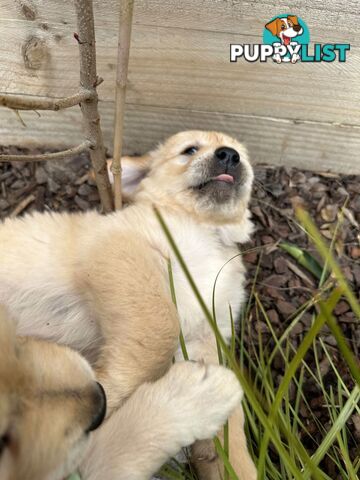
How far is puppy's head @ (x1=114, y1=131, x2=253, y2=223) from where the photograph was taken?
2.27 metres

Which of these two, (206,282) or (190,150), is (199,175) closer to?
(190,150)

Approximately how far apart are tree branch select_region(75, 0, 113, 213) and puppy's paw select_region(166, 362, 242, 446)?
3.12 ft

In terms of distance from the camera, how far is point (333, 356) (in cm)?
228

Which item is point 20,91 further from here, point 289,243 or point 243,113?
point 289,243

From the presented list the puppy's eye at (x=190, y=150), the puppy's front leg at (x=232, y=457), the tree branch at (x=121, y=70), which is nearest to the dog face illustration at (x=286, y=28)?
the puppy's eye at (x=190, y=150)

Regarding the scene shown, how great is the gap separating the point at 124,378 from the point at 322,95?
1.73 metres

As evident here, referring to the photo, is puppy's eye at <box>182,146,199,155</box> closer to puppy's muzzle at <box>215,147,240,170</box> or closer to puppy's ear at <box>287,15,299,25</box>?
puppy's muzzle at <box>215,147,240,170</box>

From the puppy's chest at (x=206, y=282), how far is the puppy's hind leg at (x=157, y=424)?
1.16 feet

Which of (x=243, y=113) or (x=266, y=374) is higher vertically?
(x=243, y=113)

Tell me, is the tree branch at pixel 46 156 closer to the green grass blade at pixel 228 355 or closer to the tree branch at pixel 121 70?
the tree branch at pixel 121 70

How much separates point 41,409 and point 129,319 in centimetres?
57

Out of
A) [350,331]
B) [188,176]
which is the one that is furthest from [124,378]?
[350,331]

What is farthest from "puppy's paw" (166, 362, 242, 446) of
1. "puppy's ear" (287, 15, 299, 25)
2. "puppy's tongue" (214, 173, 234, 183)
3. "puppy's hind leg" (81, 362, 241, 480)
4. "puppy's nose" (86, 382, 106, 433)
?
"puppy's ear" (287, 15, 299, 25)

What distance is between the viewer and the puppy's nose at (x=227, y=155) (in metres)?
2.27
